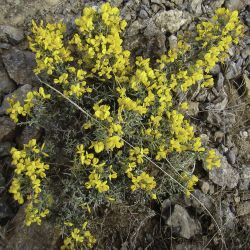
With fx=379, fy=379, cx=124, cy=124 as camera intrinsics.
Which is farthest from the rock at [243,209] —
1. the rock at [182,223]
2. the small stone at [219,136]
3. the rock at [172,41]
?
the rock at [172,41]

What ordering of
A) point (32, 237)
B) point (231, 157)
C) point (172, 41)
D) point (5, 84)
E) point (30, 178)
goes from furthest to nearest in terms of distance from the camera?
point (172, 41) → point (231, 157) → point (5, 84) → point (32, 237) → point (30, 178)

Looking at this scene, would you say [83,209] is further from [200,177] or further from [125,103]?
[200,177]

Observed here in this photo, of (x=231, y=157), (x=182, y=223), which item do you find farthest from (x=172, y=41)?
(x=182, y=223)

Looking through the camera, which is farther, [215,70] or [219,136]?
[215,70]

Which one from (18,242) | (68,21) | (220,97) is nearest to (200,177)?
(220,97)

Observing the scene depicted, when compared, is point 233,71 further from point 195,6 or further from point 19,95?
point 19,95

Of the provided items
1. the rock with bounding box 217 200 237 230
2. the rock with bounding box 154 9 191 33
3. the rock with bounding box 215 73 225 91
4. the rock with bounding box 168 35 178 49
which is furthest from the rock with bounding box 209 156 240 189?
the rock with bounding box 154 9 191 33

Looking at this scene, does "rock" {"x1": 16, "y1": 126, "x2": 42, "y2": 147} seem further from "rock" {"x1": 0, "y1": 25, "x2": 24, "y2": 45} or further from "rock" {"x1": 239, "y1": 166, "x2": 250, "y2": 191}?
"rock" {"x1": 239, "y1": 166, "x2": 250, "y2": 191}
